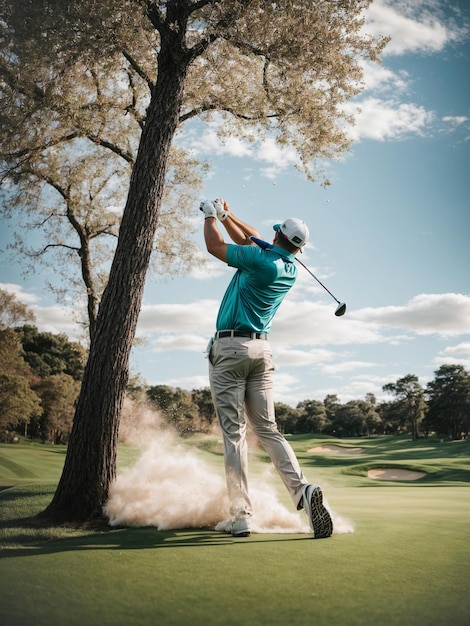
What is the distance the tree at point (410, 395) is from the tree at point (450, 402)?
4.90 metres

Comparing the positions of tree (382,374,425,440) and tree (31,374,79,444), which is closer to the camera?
tree (31,374,79,444)

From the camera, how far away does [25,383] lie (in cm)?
2394

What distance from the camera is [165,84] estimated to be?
6.51 m

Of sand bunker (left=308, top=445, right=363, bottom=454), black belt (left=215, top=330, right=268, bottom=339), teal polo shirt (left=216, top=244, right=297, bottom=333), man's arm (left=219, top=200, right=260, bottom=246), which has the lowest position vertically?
sand bunker (left=308, top=445, right=363, bottom=454)

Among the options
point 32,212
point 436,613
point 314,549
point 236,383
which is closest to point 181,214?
point 32,212

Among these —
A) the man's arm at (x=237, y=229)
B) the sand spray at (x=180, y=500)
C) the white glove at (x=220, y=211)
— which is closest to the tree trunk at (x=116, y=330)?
the sand spray at (x=180, y=500)

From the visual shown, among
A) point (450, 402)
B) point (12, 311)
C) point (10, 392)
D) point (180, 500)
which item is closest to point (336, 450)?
point (450, 402)

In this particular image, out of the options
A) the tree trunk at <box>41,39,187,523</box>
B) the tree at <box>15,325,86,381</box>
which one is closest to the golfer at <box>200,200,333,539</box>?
the tree trunk at <box>41,39,187,523</box>

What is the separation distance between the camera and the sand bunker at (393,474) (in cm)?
1825

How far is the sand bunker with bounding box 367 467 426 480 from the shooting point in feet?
59.9

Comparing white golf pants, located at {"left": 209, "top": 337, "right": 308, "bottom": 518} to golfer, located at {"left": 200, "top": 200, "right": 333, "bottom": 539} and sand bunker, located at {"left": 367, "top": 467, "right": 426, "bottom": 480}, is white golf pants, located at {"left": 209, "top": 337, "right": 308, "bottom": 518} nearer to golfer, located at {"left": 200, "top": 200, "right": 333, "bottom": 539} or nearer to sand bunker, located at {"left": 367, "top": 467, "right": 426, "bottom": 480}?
golfer, located at {"left": 200, "top": 200, "right": 333, "bottom": 539}

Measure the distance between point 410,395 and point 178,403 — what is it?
91.3 ft

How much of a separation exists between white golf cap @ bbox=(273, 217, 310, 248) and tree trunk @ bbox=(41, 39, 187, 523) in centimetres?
188

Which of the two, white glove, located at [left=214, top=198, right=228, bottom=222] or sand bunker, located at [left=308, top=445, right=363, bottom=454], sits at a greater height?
white glove, located at [left=214, top=198, right=228, bottom=222]
